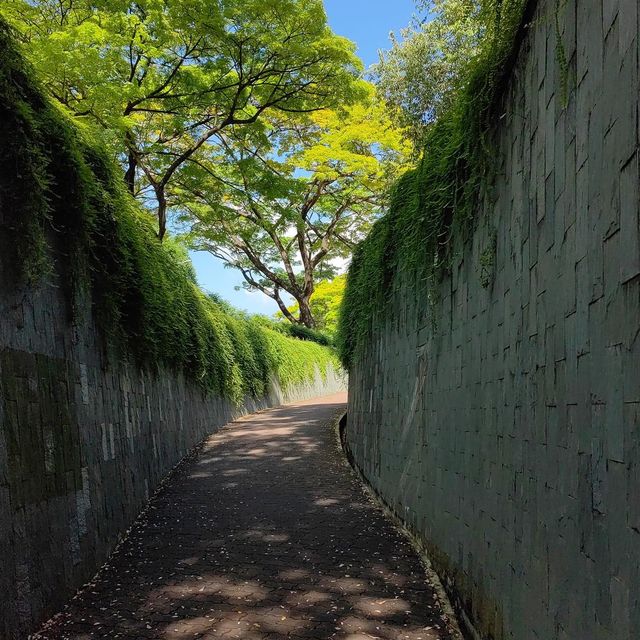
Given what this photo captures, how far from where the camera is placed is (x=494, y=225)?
10.9ft

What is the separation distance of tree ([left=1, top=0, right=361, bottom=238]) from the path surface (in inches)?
229

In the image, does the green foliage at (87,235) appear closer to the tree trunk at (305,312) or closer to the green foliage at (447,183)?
the green foliage at (447,183)

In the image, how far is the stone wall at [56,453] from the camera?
140 inches

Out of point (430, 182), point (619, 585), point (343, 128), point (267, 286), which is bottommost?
point (619, 585)

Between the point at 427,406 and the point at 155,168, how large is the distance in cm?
1038

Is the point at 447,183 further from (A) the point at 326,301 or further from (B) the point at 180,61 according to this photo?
(A) the point at 326,301

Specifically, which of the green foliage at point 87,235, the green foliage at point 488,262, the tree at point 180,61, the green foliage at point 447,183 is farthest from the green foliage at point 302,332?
the green foliage at point 488,262

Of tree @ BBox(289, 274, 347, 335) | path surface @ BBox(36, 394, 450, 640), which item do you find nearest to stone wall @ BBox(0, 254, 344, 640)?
path surface @ BBox(36, 394, 450, 640)

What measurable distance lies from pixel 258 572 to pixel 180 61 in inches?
369

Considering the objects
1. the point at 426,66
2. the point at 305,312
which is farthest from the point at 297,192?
the point at 305,312

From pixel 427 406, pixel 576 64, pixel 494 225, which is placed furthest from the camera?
pixel 427 406

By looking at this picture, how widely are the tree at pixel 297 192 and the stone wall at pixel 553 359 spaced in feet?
13.0

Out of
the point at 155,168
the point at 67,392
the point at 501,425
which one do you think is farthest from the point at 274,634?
the point at 155,168

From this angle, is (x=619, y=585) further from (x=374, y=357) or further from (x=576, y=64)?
(x=374, y=357)
